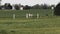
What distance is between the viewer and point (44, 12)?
61594 mm

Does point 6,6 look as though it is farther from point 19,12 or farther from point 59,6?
point 59,6

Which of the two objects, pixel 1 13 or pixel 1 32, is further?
pixel 1 13

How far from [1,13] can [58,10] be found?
13.1 m

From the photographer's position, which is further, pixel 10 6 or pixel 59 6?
pixel 10 6

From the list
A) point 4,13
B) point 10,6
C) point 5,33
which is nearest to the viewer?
point 5,33

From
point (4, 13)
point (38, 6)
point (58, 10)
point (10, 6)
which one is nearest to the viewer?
point (58, 10)

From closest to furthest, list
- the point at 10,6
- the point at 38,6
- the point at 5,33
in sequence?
the point at 5,33 < the point at 10,6 < the point at 38,6

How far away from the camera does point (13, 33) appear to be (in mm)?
17438

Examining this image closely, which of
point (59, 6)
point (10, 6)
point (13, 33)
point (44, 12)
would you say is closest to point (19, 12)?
point (44, 12)

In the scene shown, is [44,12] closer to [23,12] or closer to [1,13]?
[23,12]

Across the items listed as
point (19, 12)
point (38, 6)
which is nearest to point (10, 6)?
point (38, 6)

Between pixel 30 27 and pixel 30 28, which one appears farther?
pixel 30 27

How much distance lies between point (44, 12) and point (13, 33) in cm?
4445

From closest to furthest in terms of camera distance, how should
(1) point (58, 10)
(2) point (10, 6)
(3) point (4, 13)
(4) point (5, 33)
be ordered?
(4) point (5, 33) → (1) point (58, 10) → (3) point (4, 13) → (2) point (10, 6)
